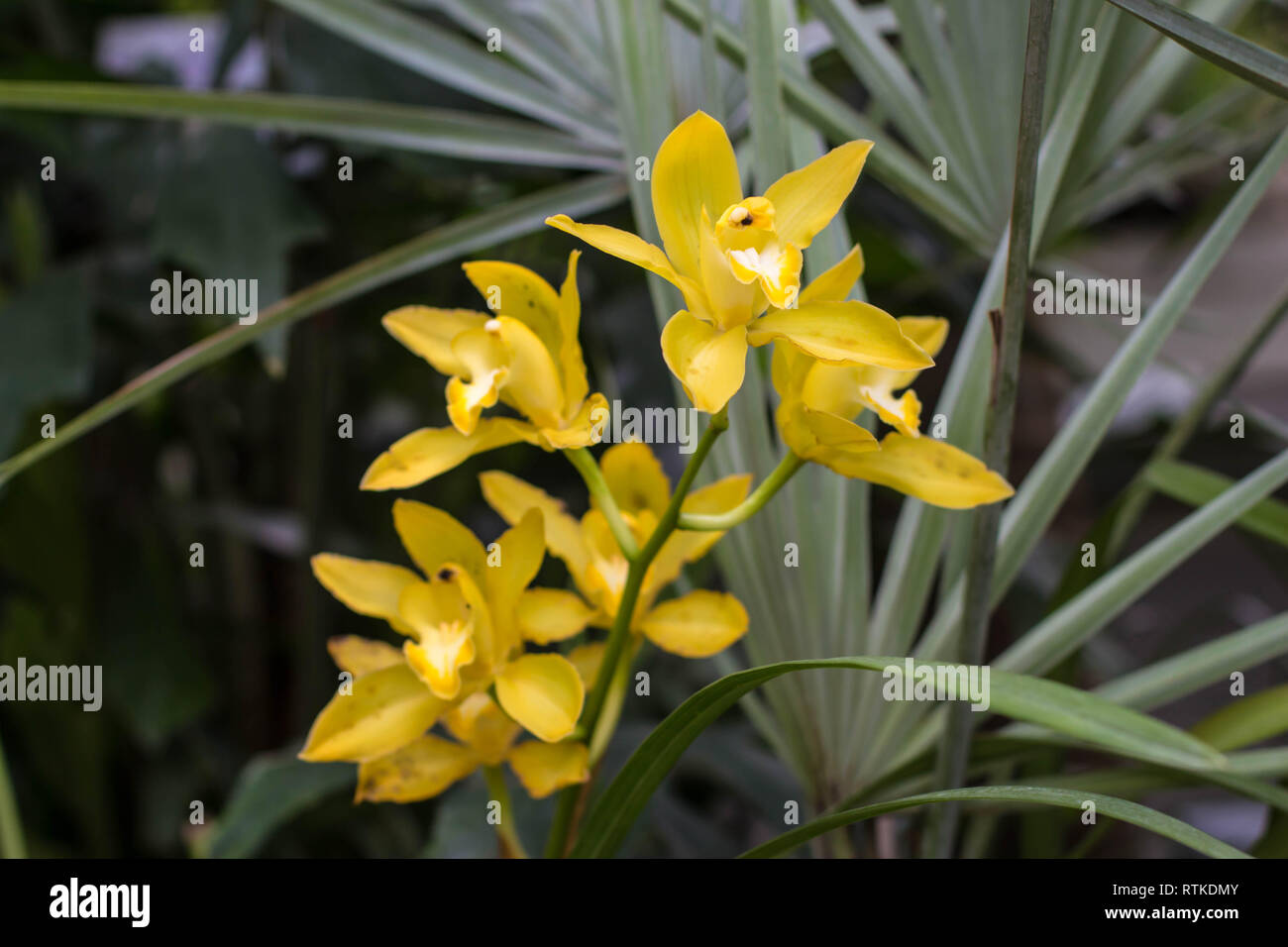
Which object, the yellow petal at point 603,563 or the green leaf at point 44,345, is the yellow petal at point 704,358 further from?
the green leaf at point 44,345

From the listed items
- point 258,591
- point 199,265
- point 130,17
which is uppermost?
point 130,17

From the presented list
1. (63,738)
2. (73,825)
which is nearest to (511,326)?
(63,738)

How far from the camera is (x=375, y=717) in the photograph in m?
0.32

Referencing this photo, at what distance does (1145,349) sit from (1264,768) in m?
0.18

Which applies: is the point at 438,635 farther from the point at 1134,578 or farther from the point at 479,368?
the point at 1134,578

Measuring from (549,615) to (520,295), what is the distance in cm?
12

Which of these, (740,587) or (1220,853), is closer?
(1220,853)

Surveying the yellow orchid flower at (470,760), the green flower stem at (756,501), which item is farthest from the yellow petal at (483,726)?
the green flower stem at (756,501)

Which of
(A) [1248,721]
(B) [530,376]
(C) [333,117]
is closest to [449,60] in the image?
(C) [333,117]

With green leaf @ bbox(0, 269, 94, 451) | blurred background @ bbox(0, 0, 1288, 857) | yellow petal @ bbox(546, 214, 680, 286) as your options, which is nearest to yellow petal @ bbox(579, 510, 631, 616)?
yellow petal @ bbox(546, 214, 680, 286)

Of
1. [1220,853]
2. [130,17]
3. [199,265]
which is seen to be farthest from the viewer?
[130,17]

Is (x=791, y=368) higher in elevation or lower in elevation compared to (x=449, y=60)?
lower

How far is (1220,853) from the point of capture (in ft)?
0.83

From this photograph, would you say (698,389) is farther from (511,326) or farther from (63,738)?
(63,738)
